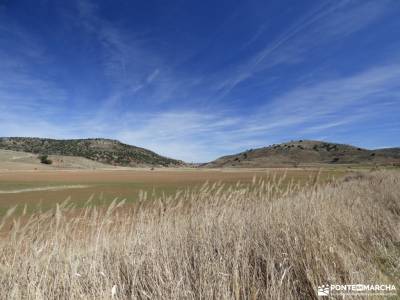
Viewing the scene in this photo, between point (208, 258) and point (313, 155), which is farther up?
point (313, 155)

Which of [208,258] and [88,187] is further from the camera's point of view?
[88,187]

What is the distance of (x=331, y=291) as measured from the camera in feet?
10.4

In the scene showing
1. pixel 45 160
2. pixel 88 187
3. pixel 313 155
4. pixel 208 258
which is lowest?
pixel 208 258

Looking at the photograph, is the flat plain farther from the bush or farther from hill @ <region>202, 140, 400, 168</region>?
hill @ <region>202, 140, 400, 168</region>

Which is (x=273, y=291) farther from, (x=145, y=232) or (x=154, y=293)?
(x=145, y=232)

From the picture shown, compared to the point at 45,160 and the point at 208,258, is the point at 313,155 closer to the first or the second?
the point at 45,160

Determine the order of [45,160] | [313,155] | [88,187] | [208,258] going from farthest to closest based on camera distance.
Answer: [313,155], [45,160], [88,187], [208,258]

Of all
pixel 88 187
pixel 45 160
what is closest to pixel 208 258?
pixel 88 187

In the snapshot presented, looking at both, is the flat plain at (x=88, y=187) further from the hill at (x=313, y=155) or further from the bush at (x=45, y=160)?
the hill at (x=313, y=155)

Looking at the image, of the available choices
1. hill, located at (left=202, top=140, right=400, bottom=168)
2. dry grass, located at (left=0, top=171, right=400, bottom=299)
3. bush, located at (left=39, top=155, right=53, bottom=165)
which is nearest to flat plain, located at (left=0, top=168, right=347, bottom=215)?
dry grass, located at (left=0, top=171, right=400, bottom=299)

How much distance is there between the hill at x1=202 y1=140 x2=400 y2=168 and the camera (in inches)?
5435

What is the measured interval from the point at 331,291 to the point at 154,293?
1.80 metres

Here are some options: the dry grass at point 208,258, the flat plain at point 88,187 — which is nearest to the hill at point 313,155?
the flat plain at point 88,187

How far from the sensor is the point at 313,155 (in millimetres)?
163625
